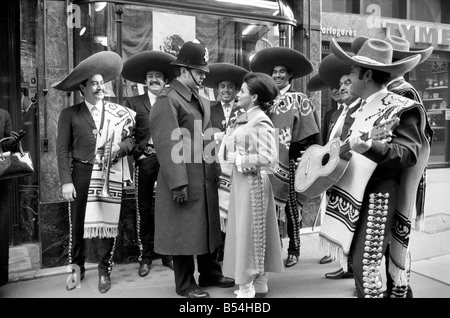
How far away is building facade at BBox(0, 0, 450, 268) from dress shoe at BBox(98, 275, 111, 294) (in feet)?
2.53

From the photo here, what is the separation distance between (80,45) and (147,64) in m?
0.90

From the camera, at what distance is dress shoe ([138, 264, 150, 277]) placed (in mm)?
4328

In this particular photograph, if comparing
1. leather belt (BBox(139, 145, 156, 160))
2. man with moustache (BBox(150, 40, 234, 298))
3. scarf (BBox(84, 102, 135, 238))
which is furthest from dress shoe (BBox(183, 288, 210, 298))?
leather belt (BBox(139, 145, 156, 160))

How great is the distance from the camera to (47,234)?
4465 millimetres

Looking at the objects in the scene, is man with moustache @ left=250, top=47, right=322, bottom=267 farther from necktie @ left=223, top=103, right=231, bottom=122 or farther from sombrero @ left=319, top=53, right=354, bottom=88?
necktie @ left=223, top=103, right=231, bottom=122

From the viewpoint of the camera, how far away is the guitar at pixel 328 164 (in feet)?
8.04

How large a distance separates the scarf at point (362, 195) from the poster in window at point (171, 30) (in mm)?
3358

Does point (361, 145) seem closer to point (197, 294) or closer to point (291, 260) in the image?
point (197, 294)

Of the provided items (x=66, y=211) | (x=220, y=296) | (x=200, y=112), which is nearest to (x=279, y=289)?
(x=220, y=296)

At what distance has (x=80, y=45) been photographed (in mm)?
4797

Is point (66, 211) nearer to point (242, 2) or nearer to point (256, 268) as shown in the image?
point (256, 268)

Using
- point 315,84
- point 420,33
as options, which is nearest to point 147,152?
point 315,84

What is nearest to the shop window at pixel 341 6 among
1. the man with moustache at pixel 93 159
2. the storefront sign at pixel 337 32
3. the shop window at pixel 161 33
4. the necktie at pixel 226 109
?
the storefront sign at pixel 337 32

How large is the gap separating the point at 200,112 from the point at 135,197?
1406 millimetres
